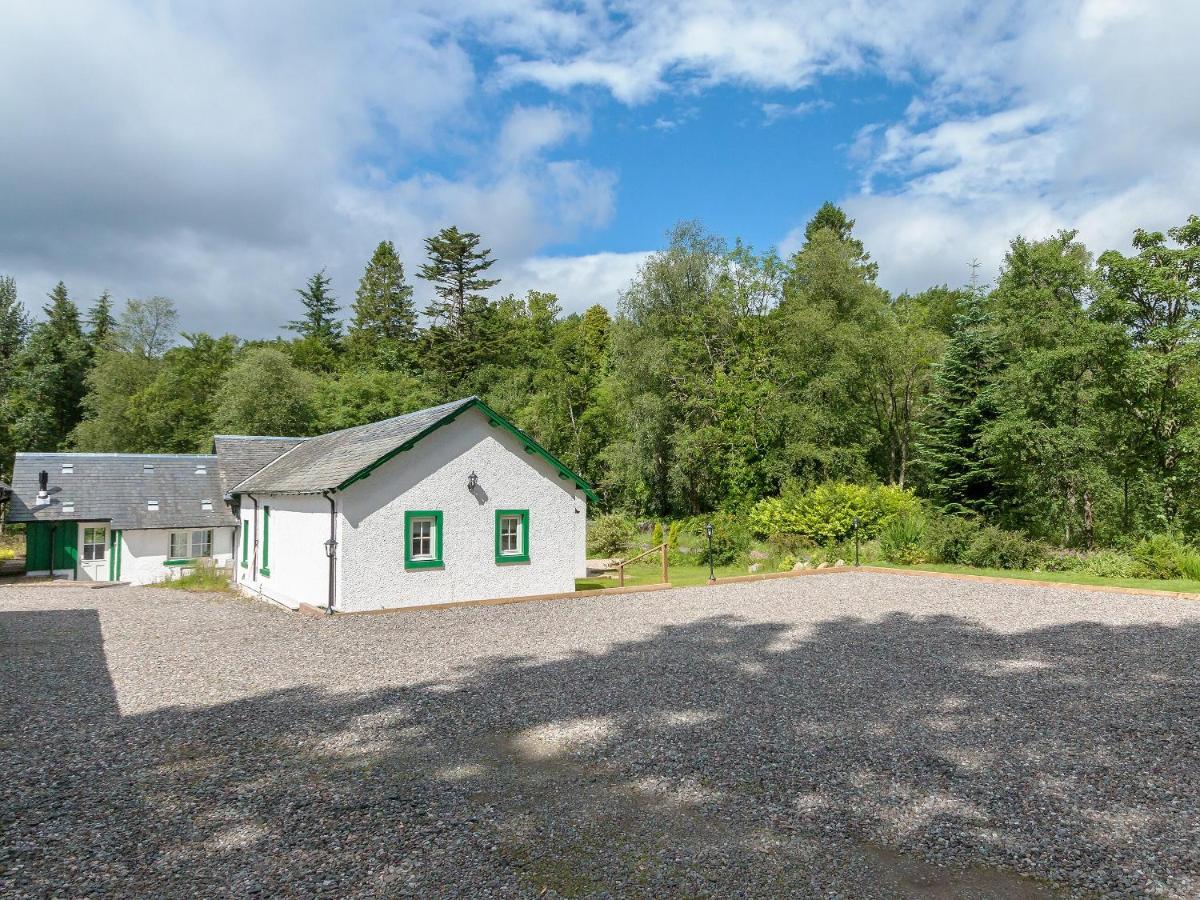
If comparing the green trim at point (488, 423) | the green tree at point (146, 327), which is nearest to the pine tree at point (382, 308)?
the green tree at point (146, 327)

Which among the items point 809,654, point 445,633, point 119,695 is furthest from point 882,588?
point 119,695

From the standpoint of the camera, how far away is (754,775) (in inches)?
230

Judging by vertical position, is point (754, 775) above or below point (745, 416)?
below

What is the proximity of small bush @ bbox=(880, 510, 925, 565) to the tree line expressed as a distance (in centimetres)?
247

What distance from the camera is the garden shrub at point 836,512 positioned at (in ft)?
78.4

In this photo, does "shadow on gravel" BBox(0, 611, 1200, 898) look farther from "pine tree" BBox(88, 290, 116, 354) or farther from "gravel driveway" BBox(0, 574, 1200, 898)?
"pine tree" BBox(88, 290, 116, 354)

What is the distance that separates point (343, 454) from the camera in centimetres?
1603

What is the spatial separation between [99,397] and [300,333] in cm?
1712

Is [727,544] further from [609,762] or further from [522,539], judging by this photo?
[609,762]

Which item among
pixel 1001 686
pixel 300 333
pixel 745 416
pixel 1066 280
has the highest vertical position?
pixel 300 333

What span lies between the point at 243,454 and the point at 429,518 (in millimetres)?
12248

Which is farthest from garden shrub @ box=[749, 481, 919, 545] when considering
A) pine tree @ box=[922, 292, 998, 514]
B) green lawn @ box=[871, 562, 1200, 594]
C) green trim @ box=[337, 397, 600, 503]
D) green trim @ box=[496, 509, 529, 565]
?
green trim @ box=[496, 509, 529, 565]

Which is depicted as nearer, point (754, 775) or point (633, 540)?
point (754, 775)

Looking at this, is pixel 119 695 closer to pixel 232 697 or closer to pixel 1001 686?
pixel 232 697
